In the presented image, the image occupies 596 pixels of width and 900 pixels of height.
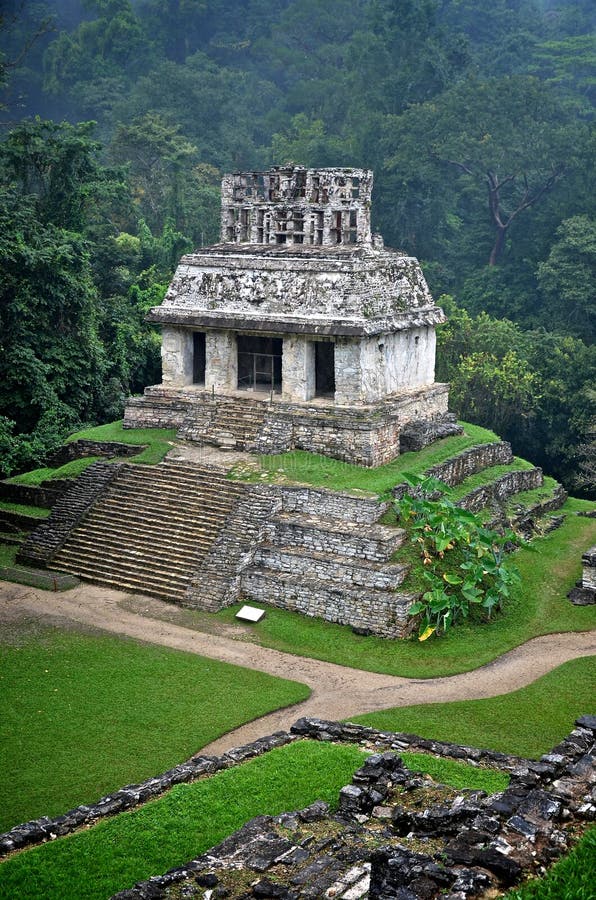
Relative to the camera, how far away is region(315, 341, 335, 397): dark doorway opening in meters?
24.5

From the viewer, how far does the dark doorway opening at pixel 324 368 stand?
80.3 ft

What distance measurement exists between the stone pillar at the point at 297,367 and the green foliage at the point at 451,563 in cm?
404

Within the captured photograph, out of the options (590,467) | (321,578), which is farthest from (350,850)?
(590,467)

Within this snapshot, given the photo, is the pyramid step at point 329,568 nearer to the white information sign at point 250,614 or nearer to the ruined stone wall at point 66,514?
the white information sign at point 250,614

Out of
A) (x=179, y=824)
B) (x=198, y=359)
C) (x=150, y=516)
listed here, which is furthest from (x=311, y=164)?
(x=179, y=824)

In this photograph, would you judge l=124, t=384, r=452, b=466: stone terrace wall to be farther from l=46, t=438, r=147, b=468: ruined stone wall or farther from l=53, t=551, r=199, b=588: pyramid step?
l=53, t=551, r=199, b=588: pyramid step

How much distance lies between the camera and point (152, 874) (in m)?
10.9

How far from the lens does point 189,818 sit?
11.9 metres

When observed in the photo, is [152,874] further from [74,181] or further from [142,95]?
[142,95]

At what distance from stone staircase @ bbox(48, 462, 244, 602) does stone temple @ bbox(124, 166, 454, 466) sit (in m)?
1.76

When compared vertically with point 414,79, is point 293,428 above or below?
below

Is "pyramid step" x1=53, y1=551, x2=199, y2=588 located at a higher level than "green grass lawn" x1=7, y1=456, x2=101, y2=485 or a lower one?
lower

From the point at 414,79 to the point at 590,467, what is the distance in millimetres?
26454

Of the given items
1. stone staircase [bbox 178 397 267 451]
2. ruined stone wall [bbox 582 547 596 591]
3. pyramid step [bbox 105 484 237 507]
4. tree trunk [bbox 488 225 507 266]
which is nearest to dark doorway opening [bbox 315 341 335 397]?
stone staircase [bbox 178 397 267 451]
